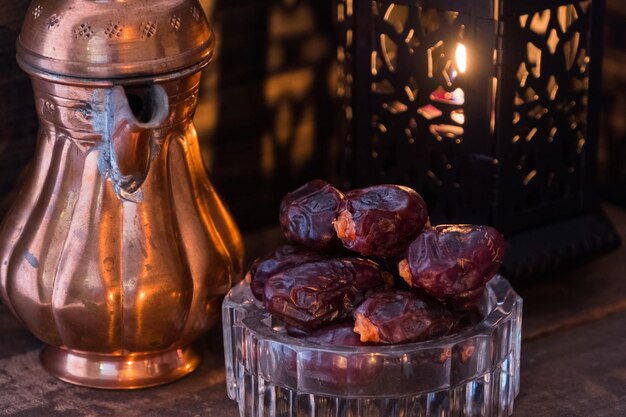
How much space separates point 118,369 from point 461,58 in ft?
1.12

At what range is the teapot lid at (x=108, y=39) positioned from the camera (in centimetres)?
81

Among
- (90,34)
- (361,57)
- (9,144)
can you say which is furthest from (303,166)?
(90,34)

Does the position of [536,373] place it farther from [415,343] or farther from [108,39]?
[108,39]

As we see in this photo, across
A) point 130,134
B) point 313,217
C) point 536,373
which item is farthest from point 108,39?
point 536,373

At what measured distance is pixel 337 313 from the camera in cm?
77

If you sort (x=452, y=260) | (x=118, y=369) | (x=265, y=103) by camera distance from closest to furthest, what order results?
(x=452, y=260) → (x=118, y=369) → (x=265, y=103)

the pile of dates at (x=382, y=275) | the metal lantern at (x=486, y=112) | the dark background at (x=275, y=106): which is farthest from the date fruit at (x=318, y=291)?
the dark background at (x=275, y=106)

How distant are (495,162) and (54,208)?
33 centimetres

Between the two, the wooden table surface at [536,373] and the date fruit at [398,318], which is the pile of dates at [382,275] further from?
the wooden table surface at [536,373]

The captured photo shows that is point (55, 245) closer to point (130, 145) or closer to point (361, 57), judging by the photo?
point (130, 145)

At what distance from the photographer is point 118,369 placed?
89 centimetres

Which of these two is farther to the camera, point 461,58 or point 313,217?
point 461,58

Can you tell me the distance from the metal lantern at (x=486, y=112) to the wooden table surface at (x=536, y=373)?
0.13 ft

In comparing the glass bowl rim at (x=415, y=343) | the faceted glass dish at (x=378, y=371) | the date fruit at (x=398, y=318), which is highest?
the date fruit at (x=398, y=318)
